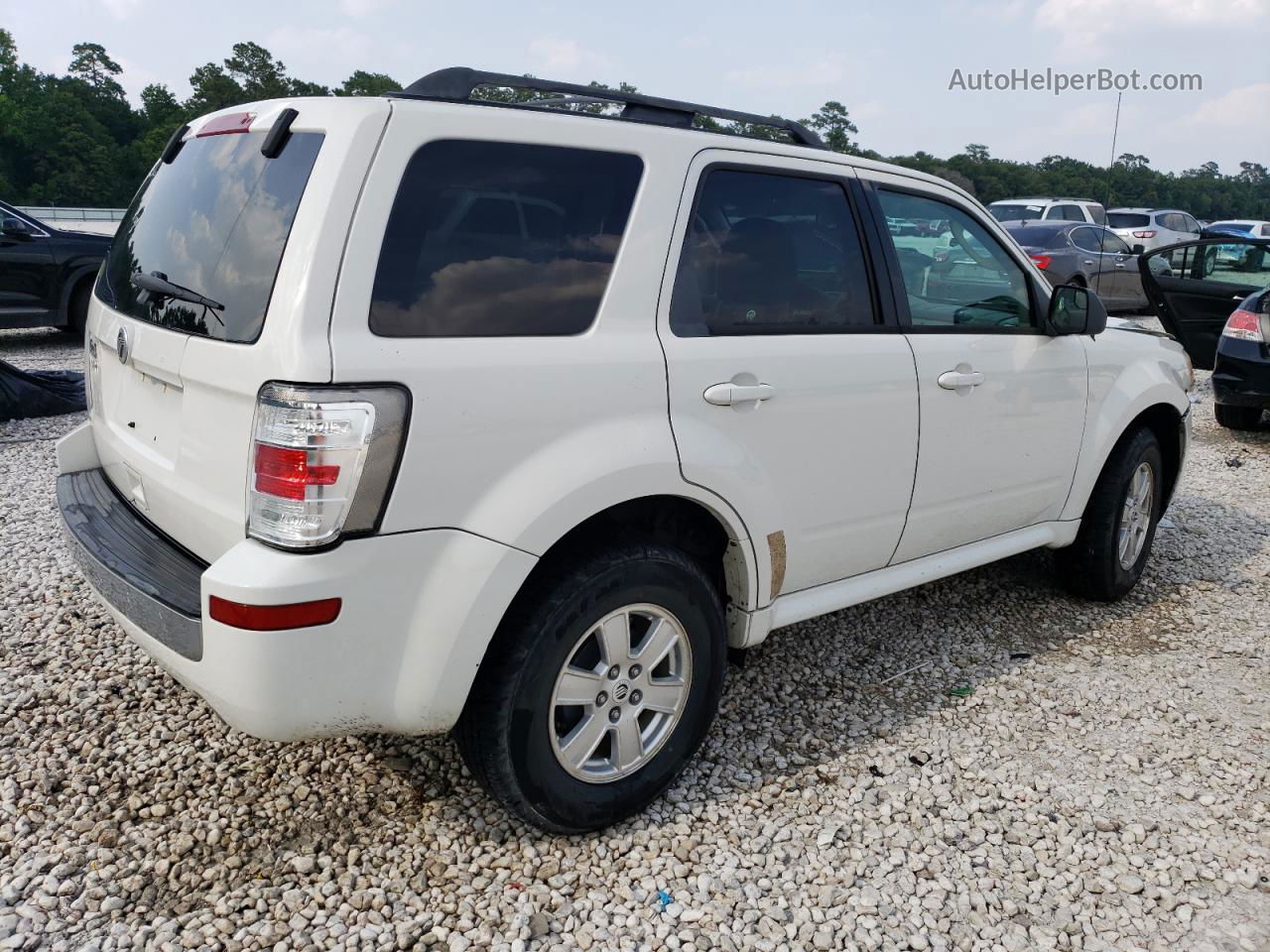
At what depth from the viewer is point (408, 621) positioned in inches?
88.4

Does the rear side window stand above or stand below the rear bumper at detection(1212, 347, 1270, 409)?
above

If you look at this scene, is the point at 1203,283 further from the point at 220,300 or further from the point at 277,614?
the point at 277,614

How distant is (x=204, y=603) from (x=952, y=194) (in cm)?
294

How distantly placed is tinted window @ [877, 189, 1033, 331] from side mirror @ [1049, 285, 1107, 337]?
0.31 ft

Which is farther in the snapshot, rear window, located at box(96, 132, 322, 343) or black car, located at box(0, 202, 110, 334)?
black car, located at box(0, 202, 110, 334)

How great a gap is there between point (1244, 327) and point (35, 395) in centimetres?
968

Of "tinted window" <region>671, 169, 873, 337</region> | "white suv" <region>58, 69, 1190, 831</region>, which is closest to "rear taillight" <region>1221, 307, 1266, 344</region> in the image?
"white suv" <region>58, 69, 1190, 831</region>

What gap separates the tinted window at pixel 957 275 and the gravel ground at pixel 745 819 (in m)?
1.39

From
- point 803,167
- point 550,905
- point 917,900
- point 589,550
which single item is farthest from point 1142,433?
point 550,905

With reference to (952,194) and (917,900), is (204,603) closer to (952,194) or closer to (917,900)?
(917,900)

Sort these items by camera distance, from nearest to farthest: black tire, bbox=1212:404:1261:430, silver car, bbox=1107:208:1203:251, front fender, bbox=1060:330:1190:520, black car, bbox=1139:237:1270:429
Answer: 1. front fender, bbox=1060:330:1190:520
2. black car, bbox=1139:237:1270:429
3. black tire, bbox=1212:404:1261:430
4. silver car, bbox=1107:208:1203:251

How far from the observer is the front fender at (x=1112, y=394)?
4066mm

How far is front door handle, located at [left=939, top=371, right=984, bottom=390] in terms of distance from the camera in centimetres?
335

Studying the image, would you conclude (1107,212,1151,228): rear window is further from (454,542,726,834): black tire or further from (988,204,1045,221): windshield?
(454,542,726,834): black tire
